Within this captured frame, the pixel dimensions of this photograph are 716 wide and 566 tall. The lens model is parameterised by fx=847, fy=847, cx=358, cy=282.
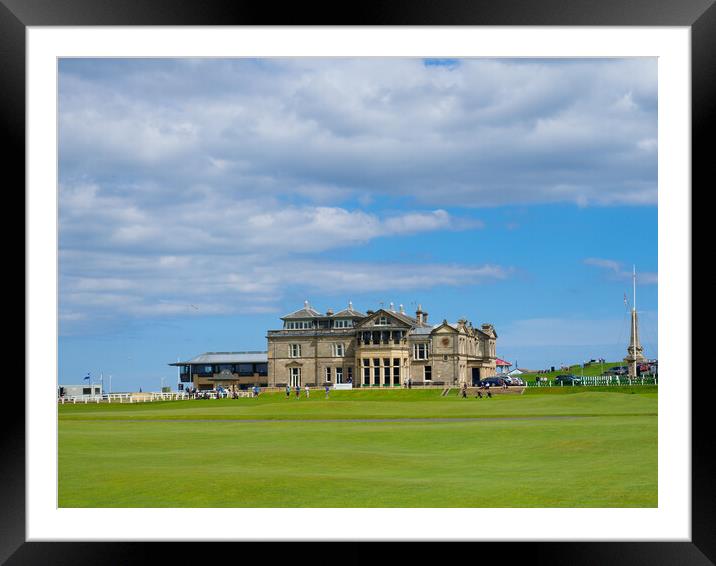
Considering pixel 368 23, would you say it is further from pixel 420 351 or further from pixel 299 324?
pixel 299 324

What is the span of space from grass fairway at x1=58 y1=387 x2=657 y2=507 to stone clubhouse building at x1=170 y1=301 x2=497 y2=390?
33.4 metres

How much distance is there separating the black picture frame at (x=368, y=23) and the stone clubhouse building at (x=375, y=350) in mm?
48881

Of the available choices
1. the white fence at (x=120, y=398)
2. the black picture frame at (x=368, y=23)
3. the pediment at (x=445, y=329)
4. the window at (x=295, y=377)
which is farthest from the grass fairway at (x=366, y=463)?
the window at (x=295, y=377)

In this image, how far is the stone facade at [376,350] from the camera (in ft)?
181

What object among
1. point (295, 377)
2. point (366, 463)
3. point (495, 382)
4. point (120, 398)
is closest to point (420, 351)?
point (295, 377)

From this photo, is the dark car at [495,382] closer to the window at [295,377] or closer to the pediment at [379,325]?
the pediment at [379,325]

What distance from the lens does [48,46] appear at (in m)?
5.36

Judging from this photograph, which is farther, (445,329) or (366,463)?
(445,329)

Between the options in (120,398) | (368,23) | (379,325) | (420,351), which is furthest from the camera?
(379,325)

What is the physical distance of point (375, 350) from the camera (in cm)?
5684

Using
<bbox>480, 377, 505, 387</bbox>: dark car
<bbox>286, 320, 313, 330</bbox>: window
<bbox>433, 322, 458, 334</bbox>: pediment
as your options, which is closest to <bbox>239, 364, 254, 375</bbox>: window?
<bbox>286, 320, 313, 330</bbox>: window

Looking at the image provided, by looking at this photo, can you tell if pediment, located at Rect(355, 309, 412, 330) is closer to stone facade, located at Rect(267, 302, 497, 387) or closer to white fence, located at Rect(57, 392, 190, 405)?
stone facade, located at Rect(267, 302, 497, 387)

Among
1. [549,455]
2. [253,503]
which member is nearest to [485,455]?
[549,455]

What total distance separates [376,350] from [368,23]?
2054 inches
